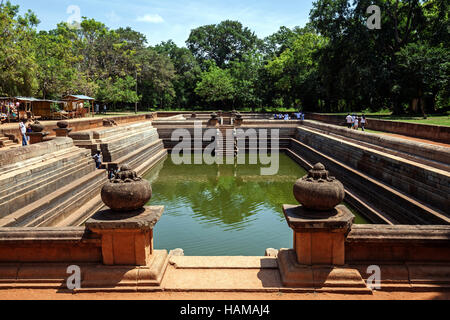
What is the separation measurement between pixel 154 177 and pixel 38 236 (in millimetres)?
10587

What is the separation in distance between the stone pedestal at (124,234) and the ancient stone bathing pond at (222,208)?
10.9 feet

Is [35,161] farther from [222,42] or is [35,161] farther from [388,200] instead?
[222,42]

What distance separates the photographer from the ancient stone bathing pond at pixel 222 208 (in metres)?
7.47

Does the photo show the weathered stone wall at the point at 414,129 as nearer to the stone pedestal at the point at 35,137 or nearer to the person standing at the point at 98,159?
the person standing at the point at 98,159

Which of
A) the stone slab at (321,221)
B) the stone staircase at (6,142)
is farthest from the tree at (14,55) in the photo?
the stone slab at (321,221)

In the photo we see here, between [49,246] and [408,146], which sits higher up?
[408,146]

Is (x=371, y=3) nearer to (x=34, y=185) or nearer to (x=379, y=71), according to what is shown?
(x=379, y=71)

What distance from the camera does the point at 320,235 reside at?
359cm

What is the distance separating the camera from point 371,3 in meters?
25.6

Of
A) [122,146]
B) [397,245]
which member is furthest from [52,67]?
[397,245]

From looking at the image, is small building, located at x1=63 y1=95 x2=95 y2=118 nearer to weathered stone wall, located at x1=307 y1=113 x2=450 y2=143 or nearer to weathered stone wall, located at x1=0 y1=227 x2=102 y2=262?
weathered stone wall, located at x1=307 y1=113 x2=450 y2=143

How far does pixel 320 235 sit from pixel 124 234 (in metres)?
2.23

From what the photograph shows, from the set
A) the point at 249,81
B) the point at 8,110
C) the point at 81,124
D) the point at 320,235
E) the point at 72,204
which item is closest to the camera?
the point at 320,235

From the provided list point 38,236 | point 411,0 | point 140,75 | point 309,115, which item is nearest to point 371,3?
point 411,0
